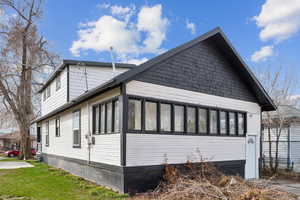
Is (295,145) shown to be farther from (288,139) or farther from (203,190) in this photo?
(203,190)

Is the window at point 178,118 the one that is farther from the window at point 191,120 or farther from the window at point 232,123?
the window at point 232,123

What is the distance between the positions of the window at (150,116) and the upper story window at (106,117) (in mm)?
917

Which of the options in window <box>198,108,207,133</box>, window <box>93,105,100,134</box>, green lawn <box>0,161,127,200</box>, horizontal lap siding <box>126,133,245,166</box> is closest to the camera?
green lawn <box>0,161,127,200</box>

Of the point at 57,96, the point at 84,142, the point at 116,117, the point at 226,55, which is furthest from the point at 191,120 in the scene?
the point at 57,96

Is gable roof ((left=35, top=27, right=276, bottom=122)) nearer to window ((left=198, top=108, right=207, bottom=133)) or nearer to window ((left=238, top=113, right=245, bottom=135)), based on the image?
window ((left=238, top=113, right=245, bottom=135))

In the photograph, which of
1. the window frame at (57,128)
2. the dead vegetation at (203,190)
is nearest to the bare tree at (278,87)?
the dead vegetation at (203,190)

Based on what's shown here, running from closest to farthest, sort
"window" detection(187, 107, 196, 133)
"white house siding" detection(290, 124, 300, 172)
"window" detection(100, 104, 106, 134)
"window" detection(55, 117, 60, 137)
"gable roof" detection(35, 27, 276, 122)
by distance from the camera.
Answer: "gable roof" detection(35, 27, 276, 122), "window" detection(100, 104, 106, 134), "window" detection(187, 107, 196, 133), "window" detection(55, 117, 60, 137), "white house siding" detection(290, 124, 300, 172)

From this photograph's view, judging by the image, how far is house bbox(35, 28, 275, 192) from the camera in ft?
25.3

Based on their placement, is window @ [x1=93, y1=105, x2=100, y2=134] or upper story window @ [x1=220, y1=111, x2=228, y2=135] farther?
upper story window @ [x1=220, y1=111, x2=228, y2=135]

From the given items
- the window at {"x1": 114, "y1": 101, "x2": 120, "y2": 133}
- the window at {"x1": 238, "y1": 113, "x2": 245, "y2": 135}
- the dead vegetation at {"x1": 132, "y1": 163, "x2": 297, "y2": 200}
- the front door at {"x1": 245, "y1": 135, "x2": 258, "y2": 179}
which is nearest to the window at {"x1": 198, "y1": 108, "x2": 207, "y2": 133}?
the dead vegetation at {"x1": 132, "y1": 163, "x2": 297, "y2": 200}

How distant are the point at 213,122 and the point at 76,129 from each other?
5.71 metres

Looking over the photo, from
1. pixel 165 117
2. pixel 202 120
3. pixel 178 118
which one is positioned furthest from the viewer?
pixel 202 120

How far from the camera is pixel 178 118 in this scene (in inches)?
355

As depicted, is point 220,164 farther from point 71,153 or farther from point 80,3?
point 80,3
